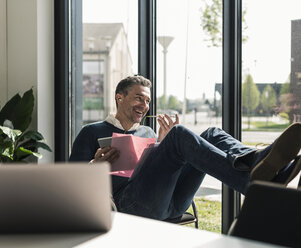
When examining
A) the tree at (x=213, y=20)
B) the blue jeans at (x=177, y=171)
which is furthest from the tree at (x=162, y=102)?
the blue jeans at (x=177, y=171)

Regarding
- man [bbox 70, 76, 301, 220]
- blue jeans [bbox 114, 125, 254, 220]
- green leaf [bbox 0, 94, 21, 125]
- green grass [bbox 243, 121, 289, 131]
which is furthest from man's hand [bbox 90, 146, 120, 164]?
green leaf [bbox 0, 94, 21, 125]

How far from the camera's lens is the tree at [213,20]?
271 cm

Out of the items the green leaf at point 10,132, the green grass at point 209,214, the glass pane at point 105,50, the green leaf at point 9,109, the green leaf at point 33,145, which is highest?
the glass pane at point 105,50

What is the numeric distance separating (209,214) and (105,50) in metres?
1.52

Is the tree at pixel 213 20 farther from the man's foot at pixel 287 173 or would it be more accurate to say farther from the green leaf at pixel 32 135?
the green leaf at pixel 32 135

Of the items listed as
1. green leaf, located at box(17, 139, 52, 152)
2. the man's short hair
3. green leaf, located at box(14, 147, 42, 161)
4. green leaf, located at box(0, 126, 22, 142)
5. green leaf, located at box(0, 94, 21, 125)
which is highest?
the man's short hair

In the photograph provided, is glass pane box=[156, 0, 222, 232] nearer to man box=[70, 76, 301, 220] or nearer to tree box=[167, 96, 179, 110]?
tree box=[167, 96, 179, 110]

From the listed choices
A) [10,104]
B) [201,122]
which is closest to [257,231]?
[201,122]

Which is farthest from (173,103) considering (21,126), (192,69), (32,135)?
(21,126)

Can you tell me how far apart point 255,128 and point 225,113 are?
0.68ft

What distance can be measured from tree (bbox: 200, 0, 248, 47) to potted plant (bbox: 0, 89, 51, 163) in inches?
59.4

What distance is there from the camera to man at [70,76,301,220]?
169 cm

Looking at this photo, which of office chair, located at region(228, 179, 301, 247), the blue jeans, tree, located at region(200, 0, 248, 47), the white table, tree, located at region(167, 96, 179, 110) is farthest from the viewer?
tree, located at region(167, 96, 179, 110)

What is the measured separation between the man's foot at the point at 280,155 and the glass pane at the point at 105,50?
173 cm
